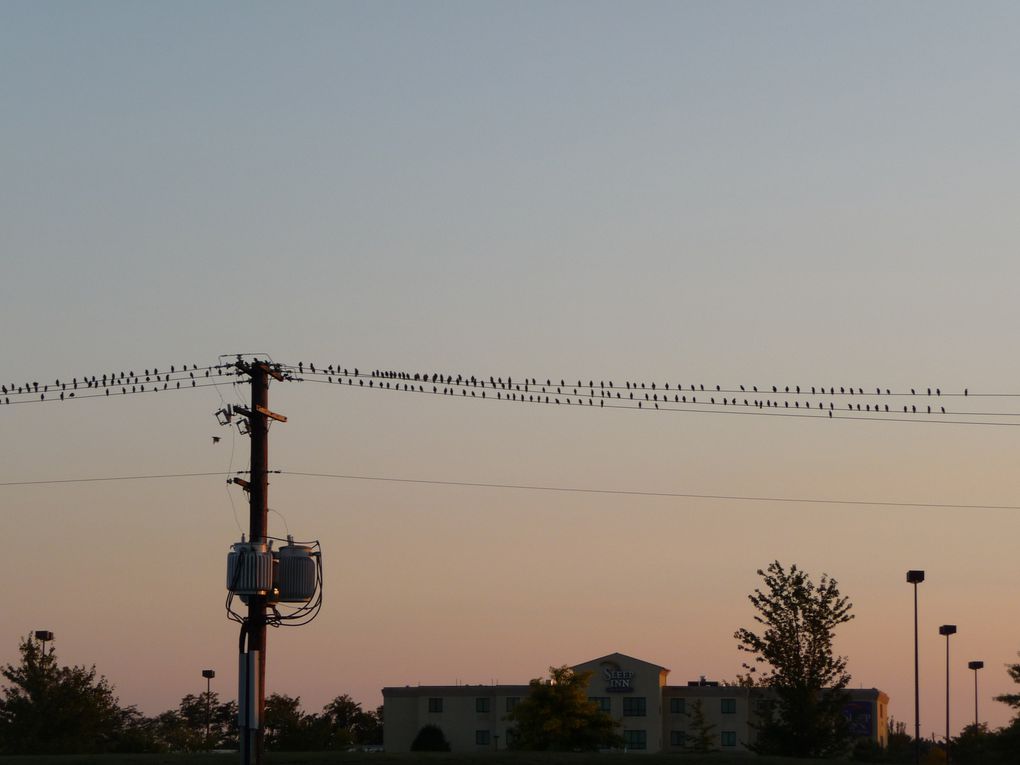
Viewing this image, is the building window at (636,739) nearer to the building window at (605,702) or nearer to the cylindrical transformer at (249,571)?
the building window at (605,702)

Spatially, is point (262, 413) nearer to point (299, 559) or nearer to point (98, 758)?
point (299, 559)

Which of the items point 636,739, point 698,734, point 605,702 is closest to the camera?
point 698,734

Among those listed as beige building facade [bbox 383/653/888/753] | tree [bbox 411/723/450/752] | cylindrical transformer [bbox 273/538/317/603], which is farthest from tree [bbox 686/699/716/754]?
cylindrical transformer [bbox 273/538/317/603]

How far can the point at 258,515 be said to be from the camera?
38.7 meters

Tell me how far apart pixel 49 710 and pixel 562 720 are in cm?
2809

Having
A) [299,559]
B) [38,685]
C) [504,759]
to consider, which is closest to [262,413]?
[299,559]

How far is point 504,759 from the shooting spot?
4884 cm

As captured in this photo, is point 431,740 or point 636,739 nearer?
point 431,740

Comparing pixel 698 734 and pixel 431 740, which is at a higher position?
pixel 698 734

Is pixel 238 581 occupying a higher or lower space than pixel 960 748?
higher

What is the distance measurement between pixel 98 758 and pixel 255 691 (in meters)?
17.7

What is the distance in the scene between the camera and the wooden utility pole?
3553cm

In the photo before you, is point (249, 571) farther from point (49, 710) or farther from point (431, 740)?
point (431, 740)

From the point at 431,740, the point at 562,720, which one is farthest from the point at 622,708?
the point at 562,720
